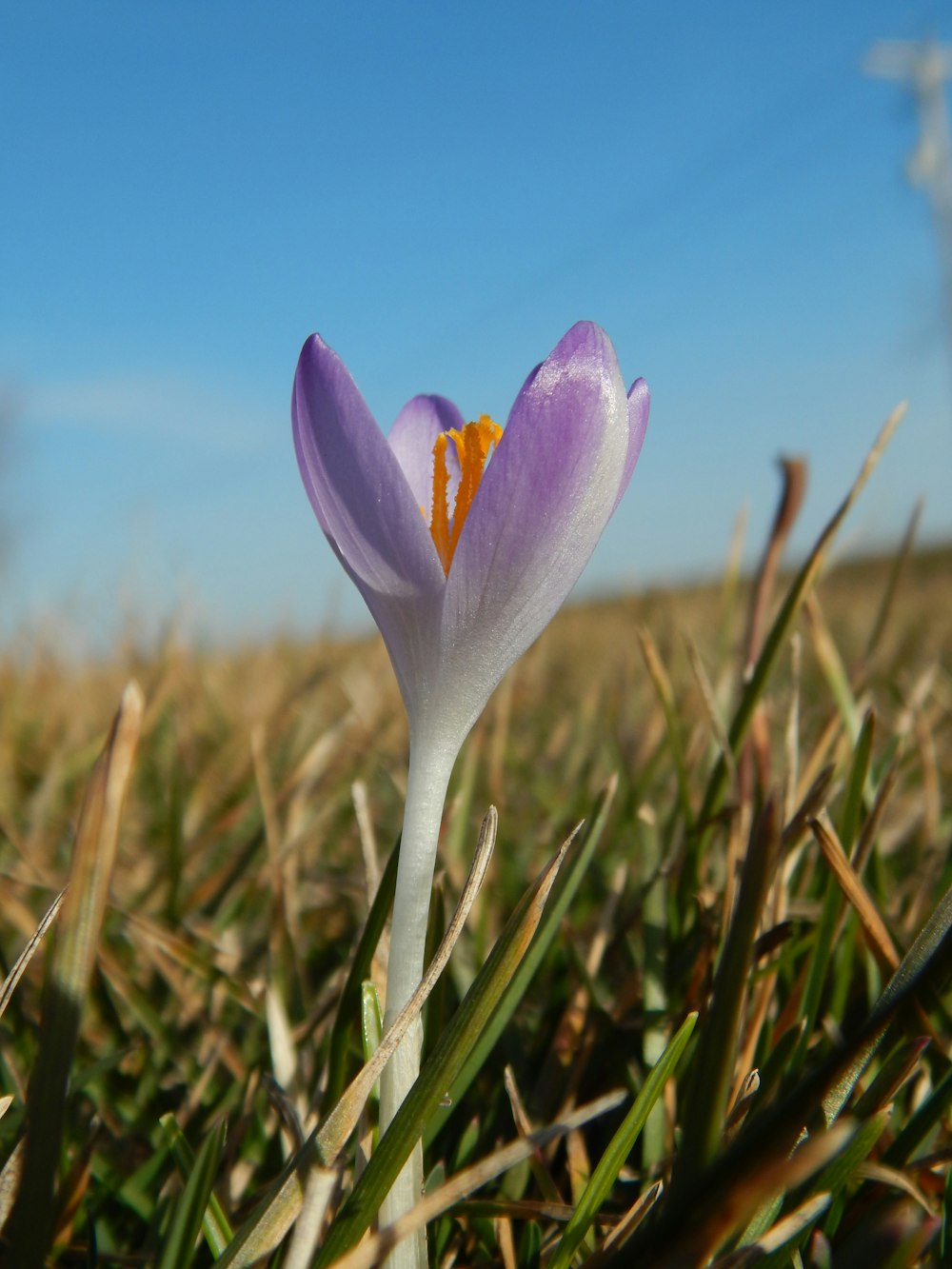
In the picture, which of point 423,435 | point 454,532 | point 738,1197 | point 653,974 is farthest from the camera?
point 653,974

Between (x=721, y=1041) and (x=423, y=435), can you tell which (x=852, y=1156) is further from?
(x=423, y=435)

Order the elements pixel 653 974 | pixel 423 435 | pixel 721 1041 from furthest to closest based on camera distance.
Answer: pixel 653 974 → pixel 423 435 → pixel 721 1041

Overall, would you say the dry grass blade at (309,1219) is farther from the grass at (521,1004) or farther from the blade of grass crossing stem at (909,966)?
the blade of grass crossing stem at (909,966)

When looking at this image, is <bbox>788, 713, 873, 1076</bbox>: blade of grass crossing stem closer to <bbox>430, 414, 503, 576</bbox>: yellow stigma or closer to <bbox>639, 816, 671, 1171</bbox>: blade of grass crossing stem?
<bbox>639, 816, 671, 1171</bbox>: blade of grass crossing stem

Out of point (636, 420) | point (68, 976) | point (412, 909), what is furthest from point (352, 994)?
point (636, 420)

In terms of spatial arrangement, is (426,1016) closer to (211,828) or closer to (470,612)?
(470,612)

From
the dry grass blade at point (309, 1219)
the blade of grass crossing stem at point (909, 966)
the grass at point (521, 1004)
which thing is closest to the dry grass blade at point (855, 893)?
the grass at point (521, 1004)
